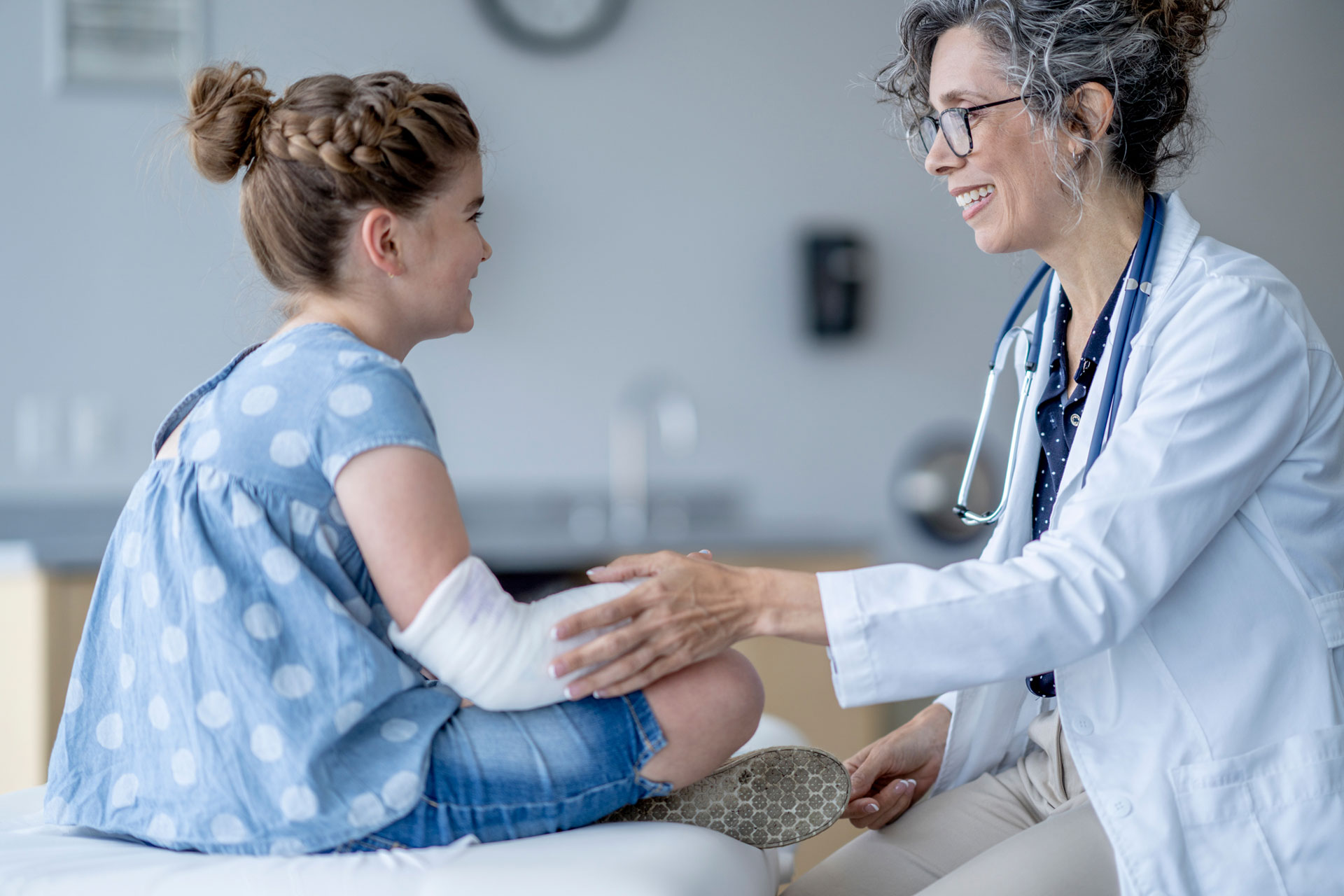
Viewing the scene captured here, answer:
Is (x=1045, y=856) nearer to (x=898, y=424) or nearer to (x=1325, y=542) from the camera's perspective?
(x=1325, y=542)

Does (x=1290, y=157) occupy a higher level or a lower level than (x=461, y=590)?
higher

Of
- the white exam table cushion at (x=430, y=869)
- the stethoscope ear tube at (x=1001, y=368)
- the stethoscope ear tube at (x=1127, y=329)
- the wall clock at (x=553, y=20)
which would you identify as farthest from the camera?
the wall clock at (x=553, y=20)

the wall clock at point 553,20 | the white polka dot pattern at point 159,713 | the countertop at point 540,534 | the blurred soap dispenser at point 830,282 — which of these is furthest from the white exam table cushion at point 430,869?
the wall clock at point 553,20

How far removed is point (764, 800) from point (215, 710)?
471 millimetres

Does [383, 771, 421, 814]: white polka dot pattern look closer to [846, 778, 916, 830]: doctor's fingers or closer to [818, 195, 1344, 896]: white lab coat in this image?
[818, 195, 1344, 896]: white lab coat

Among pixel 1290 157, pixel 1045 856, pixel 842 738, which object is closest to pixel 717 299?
pixel 842 738

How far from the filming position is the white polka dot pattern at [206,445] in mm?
917

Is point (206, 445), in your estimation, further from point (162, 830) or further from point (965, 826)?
point (965, 826)

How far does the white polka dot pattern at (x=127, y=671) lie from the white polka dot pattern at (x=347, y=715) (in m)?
0.21

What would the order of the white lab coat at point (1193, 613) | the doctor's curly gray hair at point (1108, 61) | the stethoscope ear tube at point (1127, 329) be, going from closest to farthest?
the white lab coat at point (1193, 613)
the stethoscope ear tube at point (1127, 329)
the doctor's curly gray hair at point (1108, 61)

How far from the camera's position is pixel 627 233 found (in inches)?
143

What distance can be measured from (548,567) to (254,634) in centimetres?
195

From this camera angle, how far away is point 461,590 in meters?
0.88

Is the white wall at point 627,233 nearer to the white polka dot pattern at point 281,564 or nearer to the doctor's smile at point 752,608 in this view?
the doctor's smile at point 752,608
